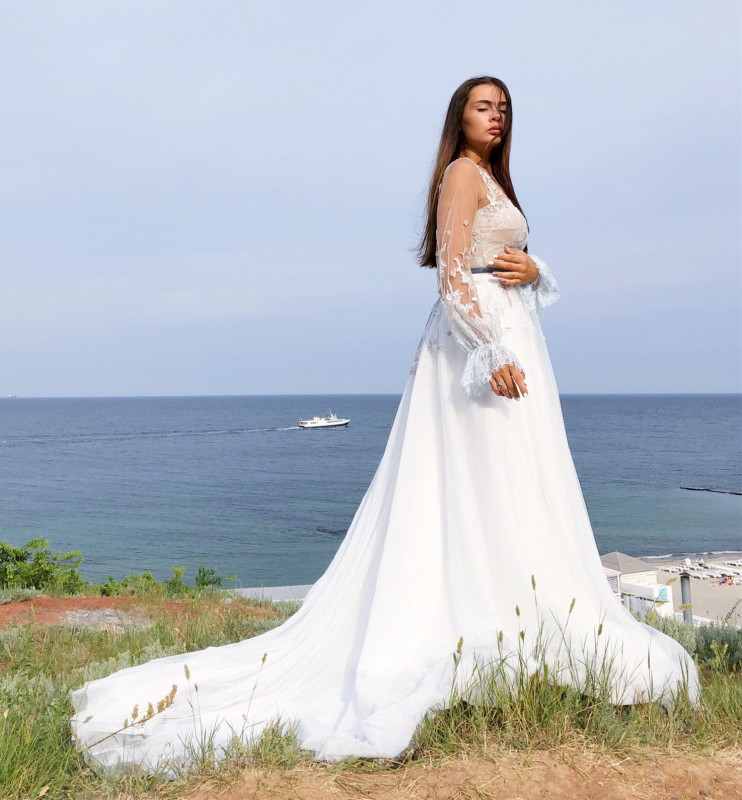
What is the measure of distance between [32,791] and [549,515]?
2.05 metres

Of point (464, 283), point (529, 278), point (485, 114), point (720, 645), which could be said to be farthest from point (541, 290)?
point (720, 645)

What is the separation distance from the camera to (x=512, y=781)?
2.29 metres

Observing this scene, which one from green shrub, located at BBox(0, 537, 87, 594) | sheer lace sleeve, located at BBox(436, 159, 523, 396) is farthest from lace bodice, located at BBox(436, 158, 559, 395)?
green shrub, located at BBox(0, 537, 87, 594)

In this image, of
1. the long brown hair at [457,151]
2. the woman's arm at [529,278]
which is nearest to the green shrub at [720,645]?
the woman's arm at [529,278]

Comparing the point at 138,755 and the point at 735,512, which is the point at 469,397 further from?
the point at 735,512

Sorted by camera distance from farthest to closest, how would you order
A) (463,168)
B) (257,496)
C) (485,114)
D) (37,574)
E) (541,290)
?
(257,496) → (37,574) → (541,290) → (485,114) → (463,168)

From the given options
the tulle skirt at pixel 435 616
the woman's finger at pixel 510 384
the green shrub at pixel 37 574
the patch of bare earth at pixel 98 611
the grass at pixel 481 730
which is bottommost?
the green shrub at pixel 37 574

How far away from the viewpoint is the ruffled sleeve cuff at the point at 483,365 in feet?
9.40

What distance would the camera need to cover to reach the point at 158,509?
51.8 meters

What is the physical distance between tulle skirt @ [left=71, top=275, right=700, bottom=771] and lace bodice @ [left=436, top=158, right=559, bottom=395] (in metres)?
0.12

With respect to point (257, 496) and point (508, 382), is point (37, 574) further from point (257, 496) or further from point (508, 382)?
point (257, 496)

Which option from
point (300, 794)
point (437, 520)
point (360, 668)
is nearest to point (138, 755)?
point (300, 794)

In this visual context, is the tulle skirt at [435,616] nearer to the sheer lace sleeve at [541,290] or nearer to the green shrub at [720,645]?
the sheer lace sleeve at [541,290]

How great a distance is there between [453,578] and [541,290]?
1.42 meters
